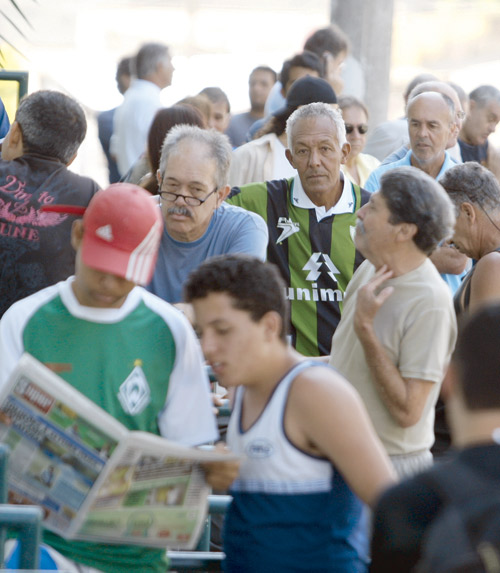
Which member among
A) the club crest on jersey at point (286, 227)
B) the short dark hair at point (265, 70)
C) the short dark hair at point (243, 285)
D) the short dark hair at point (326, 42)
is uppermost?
the short dark hair at point (326, 42)

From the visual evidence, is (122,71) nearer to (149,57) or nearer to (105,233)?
(149,57)

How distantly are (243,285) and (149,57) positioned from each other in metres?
5.24

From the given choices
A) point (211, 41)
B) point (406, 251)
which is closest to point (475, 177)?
point (406, 251)

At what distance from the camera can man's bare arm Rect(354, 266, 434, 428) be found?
340 centimetres

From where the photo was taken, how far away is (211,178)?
4.36m

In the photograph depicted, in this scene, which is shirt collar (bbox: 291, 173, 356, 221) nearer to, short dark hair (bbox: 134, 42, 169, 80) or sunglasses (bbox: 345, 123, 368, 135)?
sunglasses (bbox: 345, 123, 368, 135)

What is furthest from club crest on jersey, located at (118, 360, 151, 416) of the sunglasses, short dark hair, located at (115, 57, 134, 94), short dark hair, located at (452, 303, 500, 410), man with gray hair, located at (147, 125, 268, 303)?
short dark hair, located at (115, 57, 134, 94)

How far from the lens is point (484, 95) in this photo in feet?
26.9

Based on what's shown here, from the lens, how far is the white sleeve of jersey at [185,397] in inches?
116

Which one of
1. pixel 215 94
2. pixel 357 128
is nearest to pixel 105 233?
pixel 357 128

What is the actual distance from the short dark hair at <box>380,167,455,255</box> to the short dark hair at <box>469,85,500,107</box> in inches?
186

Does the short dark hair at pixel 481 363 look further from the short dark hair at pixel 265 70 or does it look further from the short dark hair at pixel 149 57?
the short dark hair at pixel 265 70

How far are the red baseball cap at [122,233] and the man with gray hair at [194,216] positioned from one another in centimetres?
132

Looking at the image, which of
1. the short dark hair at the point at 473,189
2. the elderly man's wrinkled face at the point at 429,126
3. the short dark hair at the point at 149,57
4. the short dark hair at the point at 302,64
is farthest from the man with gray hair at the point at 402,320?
the short dark hair at the point at 149,57
